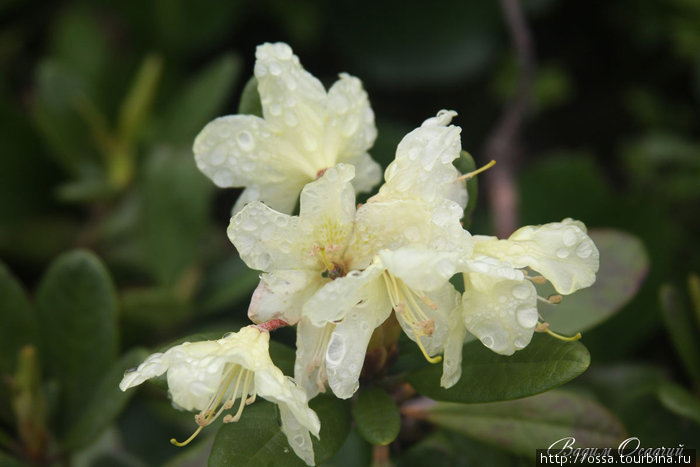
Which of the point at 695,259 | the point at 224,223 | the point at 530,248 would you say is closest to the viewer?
the point at 530,248

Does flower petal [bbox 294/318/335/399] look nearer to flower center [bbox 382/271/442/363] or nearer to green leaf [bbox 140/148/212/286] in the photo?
flower center [bbox 382/271/442/363]

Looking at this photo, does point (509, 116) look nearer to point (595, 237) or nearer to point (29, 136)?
point (595, 237)

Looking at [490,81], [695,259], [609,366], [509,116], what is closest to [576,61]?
[490,81]

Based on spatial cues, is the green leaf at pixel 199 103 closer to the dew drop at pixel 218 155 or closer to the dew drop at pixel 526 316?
the dew drop at pixel 218 155

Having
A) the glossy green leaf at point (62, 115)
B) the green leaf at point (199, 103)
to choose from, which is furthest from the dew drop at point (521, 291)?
the glossy green leaf at point (62, 115)

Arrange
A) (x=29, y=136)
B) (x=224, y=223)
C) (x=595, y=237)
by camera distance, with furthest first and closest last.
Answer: (x=224, y=223)
(x=29, y=136)
(x=595, y=237)

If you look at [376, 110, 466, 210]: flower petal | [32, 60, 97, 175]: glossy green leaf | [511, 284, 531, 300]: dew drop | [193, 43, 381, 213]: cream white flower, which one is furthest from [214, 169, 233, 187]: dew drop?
[32, 60, 97, 175]: glossy green leaf
